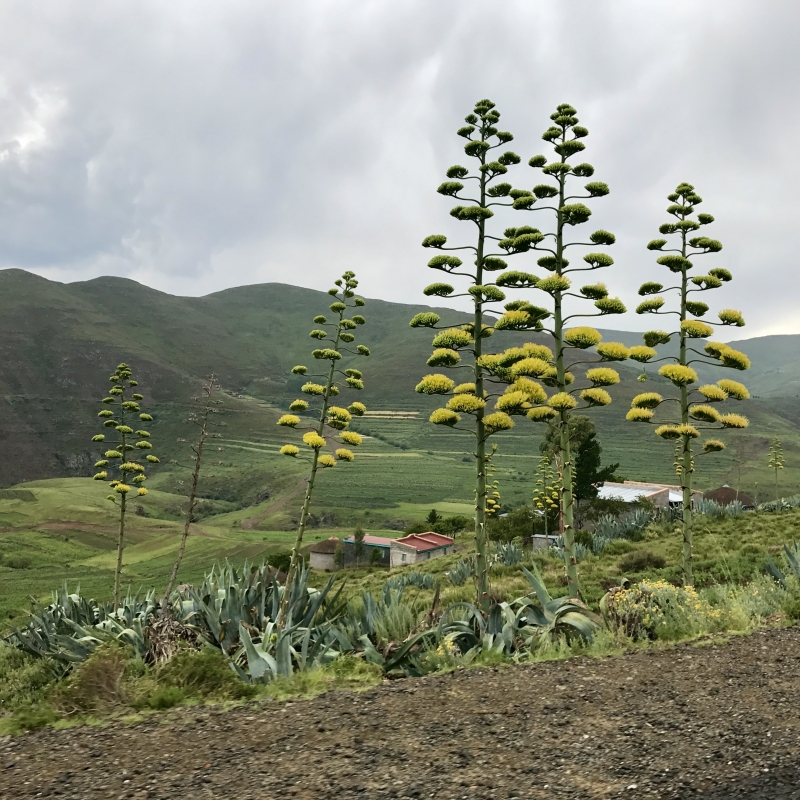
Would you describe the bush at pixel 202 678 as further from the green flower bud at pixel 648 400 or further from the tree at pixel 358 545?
the tree at pixel 358 545

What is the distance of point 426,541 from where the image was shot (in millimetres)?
53094

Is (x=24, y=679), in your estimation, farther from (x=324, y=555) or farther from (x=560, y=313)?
(x=324, y=555)

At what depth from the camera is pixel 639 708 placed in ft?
13.6

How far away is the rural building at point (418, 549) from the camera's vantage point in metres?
50.7

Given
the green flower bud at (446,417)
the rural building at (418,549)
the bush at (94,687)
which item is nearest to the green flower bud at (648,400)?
the green flower bud at (446,417)

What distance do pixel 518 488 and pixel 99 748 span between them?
99.5 m

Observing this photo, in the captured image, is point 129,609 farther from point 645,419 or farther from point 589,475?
point 589,475

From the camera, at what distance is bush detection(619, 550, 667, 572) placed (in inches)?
709

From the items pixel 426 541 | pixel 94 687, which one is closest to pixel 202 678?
pixel 94 687

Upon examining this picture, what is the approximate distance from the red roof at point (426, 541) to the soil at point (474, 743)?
47238 mm

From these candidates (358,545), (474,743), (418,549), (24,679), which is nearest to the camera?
(474,743)

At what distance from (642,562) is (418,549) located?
33917mm

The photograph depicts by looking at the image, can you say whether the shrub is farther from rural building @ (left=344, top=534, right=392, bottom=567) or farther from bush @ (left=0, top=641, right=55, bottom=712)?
rural building @ (left=344, top=534, right=392, bottom=567)

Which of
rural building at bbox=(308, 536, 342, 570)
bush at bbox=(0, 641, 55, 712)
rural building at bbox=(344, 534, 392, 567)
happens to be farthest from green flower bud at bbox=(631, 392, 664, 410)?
rural building at bbox=(308, 536, 342, 570)
